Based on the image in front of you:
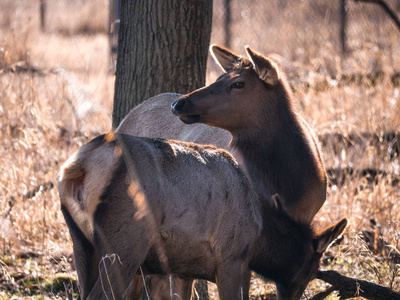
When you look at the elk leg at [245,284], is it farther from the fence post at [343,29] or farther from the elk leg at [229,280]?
the fence post at [343,29]

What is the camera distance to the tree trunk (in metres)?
5.00

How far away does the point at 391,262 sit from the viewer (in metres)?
5.20

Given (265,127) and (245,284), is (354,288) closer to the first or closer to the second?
(245,284)

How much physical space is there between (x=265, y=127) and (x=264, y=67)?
443 mm

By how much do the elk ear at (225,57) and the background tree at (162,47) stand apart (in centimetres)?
19

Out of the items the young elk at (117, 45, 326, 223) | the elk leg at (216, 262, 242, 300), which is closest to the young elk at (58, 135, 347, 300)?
the elk leg at (216, 262, 242, 300)

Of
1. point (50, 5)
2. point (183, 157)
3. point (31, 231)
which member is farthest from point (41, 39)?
point (183, 157)

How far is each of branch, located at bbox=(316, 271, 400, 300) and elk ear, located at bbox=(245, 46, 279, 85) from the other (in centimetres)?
147

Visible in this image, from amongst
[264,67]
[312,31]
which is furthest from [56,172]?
A: [312,31]

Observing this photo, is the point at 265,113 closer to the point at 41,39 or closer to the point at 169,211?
the point at 169,211

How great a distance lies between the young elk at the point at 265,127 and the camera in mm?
4496

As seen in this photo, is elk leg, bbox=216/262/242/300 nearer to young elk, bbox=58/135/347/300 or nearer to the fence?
young elk, bbox=58/135/347/300

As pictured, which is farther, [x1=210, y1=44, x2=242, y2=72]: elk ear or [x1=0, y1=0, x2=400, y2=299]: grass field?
[x1=0, y1=0, x2=400, y2=299]: grass field

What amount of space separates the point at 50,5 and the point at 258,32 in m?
11.7
